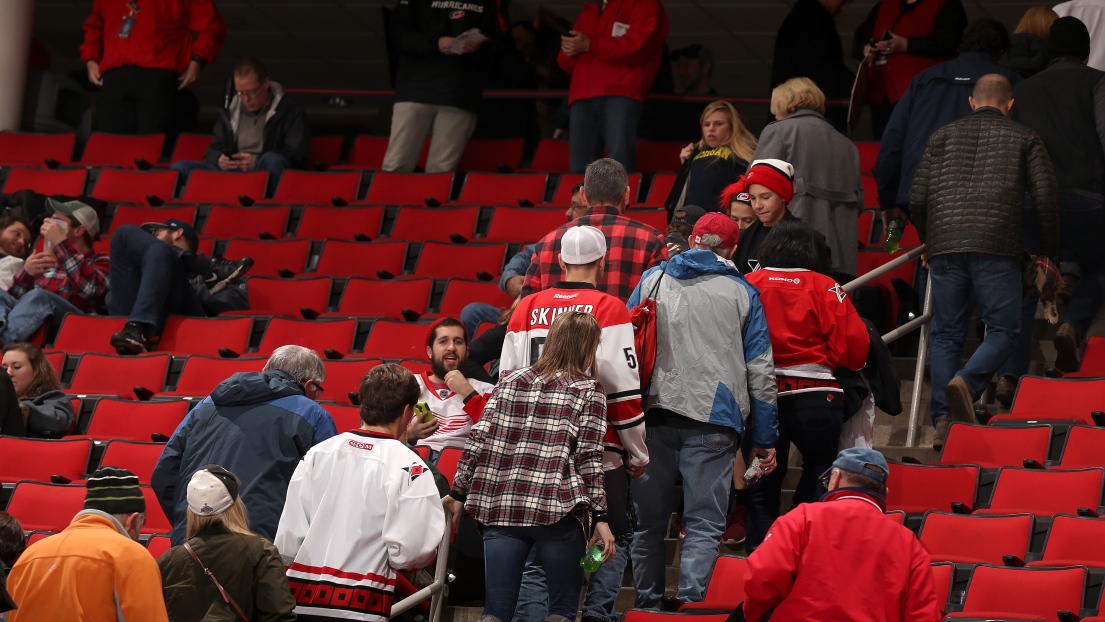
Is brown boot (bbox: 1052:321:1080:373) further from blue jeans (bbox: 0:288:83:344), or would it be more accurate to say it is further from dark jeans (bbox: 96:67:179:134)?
dark jeans (bbox: 96:67:179:134)

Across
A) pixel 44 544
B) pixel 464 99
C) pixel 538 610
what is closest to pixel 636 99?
pixel 464 99

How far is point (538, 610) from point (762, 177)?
2163 millimetres

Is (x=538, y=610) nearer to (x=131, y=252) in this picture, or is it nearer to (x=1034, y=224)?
(x=1034, y=224)

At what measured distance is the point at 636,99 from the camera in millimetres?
9031

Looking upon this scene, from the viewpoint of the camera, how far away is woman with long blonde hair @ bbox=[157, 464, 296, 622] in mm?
3918

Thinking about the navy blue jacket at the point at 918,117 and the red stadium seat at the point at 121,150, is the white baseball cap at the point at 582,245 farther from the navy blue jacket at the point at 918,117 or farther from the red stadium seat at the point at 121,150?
the red stadium seat at the point at 121,150

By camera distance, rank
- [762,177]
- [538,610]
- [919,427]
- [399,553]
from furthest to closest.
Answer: [919,427], [762,177], [538,610], [399,553]

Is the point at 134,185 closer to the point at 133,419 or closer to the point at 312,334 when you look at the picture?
the point at 312,334

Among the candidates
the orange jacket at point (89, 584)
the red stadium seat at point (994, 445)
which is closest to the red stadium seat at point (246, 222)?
the red stadium seat at point (994, 445)

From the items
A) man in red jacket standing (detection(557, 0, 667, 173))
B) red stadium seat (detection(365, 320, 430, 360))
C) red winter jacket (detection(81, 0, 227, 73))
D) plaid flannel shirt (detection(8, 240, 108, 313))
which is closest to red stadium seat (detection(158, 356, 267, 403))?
red stadium seat (detection(365, 320, 430, 360))

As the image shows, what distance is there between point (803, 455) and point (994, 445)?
3.20ft

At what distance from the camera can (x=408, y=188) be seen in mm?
9703

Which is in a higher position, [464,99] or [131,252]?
[464,99]

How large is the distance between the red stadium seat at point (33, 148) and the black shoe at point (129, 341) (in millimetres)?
3425
